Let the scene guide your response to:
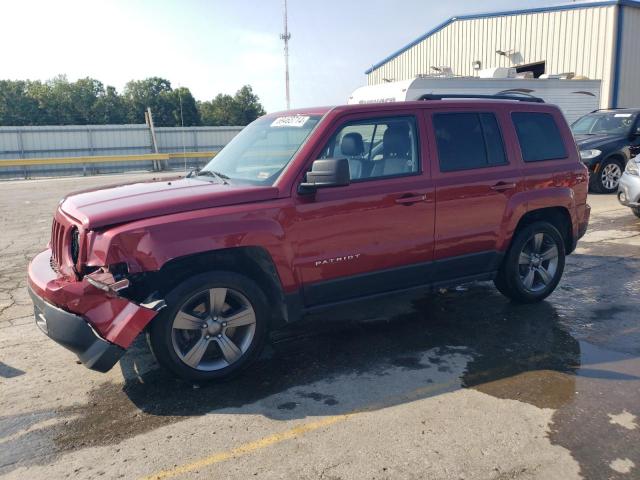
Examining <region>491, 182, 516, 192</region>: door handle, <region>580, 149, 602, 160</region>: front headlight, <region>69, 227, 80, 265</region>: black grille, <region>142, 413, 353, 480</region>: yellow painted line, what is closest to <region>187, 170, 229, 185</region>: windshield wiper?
<region>69, 227, 80, 265</region>: black grille

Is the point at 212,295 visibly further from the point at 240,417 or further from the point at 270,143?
the point at 270,143

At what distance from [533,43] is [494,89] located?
35.9 feet

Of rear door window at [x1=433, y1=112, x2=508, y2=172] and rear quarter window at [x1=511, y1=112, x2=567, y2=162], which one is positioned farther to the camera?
rear quarter window at [x1=511, y1=112, x2=567, y2=162]

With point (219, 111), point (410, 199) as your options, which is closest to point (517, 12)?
point (410, 199)

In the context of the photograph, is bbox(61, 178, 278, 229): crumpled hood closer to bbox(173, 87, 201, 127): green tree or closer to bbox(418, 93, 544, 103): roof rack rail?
bbox(418, 93, 544, 103): roof rack rail

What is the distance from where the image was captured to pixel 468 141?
489 cm

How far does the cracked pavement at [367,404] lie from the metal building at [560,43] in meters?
19.3

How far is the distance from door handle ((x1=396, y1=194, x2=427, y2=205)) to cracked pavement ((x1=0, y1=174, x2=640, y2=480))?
3.94 feet

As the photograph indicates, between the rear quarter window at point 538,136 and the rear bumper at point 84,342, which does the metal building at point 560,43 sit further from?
the rear bumper at point 84,342

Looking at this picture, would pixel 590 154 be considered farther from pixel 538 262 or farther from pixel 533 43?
pixel 533 43

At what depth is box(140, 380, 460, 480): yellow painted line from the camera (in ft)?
9.61

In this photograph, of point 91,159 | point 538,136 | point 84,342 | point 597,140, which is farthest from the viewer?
point 91,159

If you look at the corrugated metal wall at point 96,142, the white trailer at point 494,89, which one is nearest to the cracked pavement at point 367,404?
the white trailer at point 494,89

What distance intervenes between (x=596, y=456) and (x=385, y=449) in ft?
3.81
